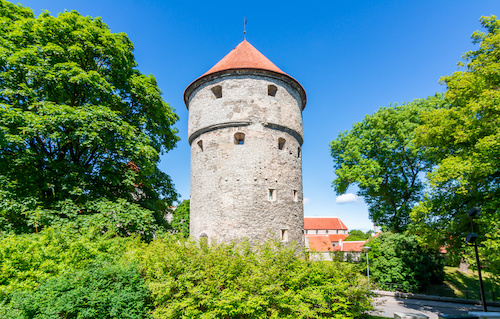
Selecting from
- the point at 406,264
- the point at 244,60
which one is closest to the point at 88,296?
the point at 244,60

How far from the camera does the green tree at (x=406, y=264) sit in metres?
15.5

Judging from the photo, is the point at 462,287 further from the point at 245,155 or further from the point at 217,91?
the point at 217,91

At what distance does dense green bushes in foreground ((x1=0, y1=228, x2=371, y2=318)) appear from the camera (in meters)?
5.71

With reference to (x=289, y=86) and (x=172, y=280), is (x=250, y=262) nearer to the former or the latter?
(x=172, y=280)

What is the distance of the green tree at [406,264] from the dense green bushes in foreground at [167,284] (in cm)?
1134

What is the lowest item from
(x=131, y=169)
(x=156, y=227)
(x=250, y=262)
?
(x=250, y=262)

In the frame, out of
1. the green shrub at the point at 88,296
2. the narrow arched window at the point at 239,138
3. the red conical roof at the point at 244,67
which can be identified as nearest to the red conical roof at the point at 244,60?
the red conical roof at the point at 244,67

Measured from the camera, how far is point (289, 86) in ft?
43.3

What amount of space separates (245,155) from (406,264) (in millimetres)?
12329

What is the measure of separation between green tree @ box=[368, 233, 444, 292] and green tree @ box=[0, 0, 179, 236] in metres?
14.2

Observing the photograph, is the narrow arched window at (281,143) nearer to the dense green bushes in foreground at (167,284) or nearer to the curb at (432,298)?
the dense green bushes in foreground at (167,284)

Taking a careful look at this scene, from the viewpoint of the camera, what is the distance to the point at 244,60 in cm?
1295

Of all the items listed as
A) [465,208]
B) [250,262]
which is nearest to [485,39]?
[465,208]

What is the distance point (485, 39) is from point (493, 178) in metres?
4.71
